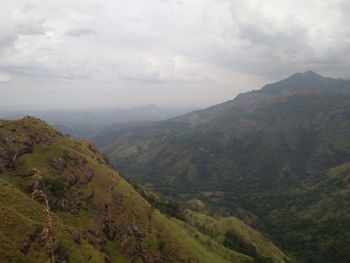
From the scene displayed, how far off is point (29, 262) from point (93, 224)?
39.9 meters

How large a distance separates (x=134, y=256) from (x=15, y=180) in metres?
47.1

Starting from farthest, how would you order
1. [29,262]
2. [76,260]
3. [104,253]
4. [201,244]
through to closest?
[201,244], [104,253], [76,260], [29,262]

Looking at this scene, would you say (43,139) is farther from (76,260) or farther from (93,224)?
(76,260)

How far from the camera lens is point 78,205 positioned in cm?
12875

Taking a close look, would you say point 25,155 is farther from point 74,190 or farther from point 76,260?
point 76,260

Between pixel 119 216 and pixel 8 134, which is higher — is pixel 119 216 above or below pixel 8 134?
below

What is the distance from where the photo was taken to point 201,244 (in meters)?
182

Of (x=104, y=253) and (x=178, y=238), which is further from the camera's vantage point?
(x=178, y=238)

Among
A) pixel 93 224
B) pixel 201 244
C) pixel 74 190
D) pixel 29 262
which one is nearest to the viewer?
pixel 29 262

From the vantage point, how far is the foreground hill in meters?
103

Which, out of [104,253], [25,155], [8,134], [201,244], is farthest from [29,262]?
[201,244]

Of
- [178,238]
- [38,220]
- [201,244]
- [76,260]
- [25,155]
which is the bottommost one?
[201,244]

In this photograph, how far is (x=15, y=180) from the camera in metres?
123

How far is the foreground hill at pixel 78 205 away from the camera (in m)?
103
